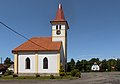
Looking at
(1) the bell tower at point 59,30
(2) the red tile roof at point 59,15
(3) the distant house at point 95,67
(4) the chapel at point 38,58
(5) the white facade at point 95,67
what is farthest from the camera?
(3) the distant house at point 95,67

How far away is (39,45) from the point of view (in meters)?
48.3

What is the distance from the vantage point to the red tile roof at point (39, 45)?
1843 inches

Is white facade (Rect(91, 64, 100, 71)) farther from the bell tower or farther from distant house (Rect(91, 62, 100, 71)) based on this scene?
the bell tower

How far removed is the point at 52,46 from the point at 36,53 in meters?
3.35

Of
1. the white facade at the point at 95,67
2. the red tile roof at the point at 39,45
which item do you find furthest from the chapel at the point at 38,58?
the white facade at the point at 95,67

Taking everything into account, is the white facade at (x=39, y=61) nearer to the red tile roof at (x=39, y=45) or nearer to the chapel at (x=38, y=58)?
the chapel at (x=38, y=58)

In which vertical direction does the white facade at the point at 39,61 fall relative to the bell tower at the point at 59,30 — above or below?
below

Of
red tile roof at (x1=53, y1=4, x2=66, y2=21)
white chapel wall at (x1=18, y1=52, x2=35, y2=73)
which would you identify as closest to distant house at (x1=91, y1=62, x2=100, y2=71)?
red tile roof at (x1=53, y1=4, x2=66, y2=21)

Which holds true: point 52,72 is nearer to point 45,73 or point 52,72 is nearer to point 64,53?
point 45,73

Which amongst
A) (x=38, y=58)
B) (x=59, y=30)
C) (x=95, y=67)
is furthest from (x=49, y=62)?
→ (x=95, y=67)

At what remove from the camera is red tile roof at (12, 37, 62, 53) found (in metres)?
46.8

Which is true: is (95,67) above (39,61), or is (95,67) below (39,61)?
below

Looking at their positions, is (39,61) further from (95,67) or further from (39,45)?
(95,67)

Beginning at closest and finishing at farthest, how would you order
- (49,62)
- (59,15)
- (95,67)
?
(49,62) < (59,15) < (95,67)
